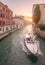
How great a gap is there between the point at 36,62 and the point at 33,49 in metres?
0.82

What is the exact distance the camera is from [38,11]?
10977 mm

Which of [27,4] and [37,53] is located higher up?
[27,4]

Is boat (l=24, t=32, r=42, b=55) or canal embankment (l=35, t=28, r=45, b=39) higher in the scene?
canal embankment (l=35, t=28, r=45, b=39)

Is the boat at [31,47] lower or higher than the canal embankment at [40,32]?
lower

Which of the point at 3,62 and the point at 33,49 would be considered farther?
the point at 33,49

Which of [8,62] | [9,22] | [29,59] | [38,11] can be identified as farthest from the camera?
[38,11]

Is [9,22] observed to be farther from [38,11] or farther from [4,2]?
[38,11]

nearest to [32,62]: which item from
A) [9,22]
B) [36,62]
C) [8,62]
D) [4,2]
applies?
[36,62]

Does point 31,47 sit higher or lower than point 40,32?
lower

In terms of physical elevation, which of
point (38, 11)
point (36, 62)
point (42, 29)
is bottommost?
point (36, 62)

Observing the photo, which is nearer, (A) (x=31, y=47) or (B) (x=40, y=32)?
(A) (x=31, y=47)

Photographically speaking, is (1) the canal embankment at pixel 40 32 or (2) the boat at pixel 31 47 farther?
(1) the canal embankment at pixel 40 32

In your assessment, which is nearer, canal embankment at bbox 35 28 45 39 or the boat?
the boat

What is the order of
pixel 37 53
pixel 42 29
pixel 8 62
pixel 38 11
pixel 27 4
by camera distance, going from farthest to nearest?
pixel 38 11, pixel 42 29, pixel 27 4, pixel 37 53, pixel 8 62
